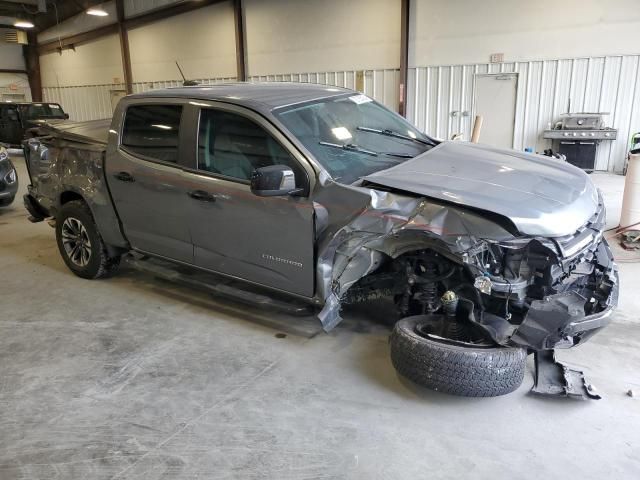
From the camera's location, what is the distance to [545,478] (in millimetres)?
2158

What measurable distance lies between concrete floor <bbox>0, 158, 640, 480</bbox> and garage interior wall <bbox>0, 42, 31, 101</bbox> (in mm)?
23010

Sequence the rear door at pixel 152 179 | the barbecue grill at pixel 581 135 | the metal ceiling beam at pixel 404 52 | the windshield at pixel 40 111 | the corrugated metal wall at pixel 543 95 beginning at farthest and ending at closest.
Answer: the windshield at pixel 40 111, the metal ceiling beam at pixel 404 52, the corrugated metal wall at pixel 543 95, the barbecue grill at pixel 581 135, the rear door at pixel 152 179

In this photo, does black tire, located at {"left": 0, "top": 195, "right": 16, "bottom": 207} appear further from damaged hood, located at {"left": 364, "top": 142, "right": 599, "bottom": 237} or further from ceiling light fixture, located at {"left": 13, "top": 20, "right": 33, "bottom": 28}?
ceiling light fixture, located at {"left": 13, "top": 20, "right": 33, "bottom": 28}

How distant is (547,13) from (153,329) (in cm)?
1067

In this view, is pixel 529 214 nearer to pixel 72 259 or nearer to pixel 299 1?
pixel 72 259

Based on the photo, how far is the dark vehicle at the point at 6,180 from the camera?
25.2ft

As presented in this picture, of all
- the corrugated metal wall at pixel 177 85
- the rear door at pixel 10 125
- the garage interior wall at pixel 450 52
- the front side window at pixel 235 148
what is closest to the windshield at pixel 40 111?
the rear door at pixel 10 125

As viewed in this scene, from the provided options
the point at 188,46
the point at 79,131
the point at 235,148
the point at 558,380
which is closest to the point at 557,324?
the point at 558,380

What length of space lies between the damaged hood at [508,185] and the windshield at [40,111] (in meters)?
15.8

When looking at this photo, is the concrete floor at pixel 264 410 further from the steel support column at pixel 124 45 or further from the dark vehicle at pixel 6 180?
the steel support column at pixel 124 45

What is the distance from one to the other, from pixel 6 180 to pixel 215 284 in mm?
5918

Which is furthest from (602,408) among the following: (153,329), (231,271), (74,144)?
(74,144)

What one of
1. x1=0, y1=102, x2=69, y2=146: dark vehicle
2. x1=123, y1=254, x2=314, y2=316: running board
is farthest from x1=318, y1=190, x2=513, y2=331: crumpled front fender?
x1=0, y1=102, x2=69, y2=146: dark vehicle

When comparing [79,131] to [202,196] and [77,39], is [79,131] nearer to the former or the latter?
[202,196]
